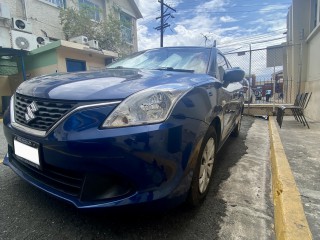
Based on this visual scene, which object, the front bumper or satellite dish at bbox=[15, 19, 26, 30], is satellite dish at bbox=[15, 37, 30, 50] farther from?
the front bumper

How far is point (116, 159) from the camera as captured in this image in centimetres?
126

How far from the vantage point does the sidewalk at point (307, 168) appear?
1770 millimetres

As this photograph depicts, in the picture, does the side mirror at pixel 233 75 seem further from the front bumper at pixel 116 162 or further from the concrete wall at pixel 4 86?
the concrete wall at pixel 4 86

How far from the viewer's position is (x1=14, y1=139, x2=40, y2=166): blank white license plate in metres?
1.50

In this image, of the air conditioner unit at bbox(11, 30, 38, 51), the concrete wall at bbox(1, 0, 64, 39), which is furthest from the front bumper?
the concrete wall at bbox(1, 0, 64, 39)

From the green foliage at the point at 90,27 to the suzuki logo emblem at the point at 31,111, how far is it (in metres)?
11.8

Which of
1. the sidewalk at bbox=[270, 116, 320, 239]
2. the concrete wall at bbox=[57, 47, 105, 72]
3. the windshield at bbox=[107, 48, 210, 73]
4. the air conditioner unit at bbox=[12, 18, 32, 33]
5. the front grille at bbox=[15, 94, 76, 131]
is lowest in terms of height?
the sidewalk at bbox=[270, 116, 320, 239]

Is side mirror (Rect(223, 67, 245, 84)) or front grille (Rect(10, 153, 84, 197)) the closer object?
front grille (Rect(10, 153, 84, 197))

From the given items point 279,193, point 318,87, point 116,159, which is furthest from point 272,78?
point 116,159

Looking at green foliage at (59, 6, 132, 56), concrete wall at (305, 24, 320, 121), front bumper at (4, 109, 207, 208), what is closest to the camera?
front bumper at (4, 109, 207, 208)

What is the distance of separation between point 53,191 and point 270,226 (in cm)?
155

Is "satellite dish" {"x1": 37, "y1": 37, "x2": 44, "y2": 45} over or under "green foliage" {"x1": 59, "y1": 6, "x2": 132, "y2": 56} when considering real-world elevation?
under

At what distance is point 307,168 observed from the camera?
104 inches

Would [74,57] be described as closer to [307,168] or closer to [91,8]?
[91,8]
